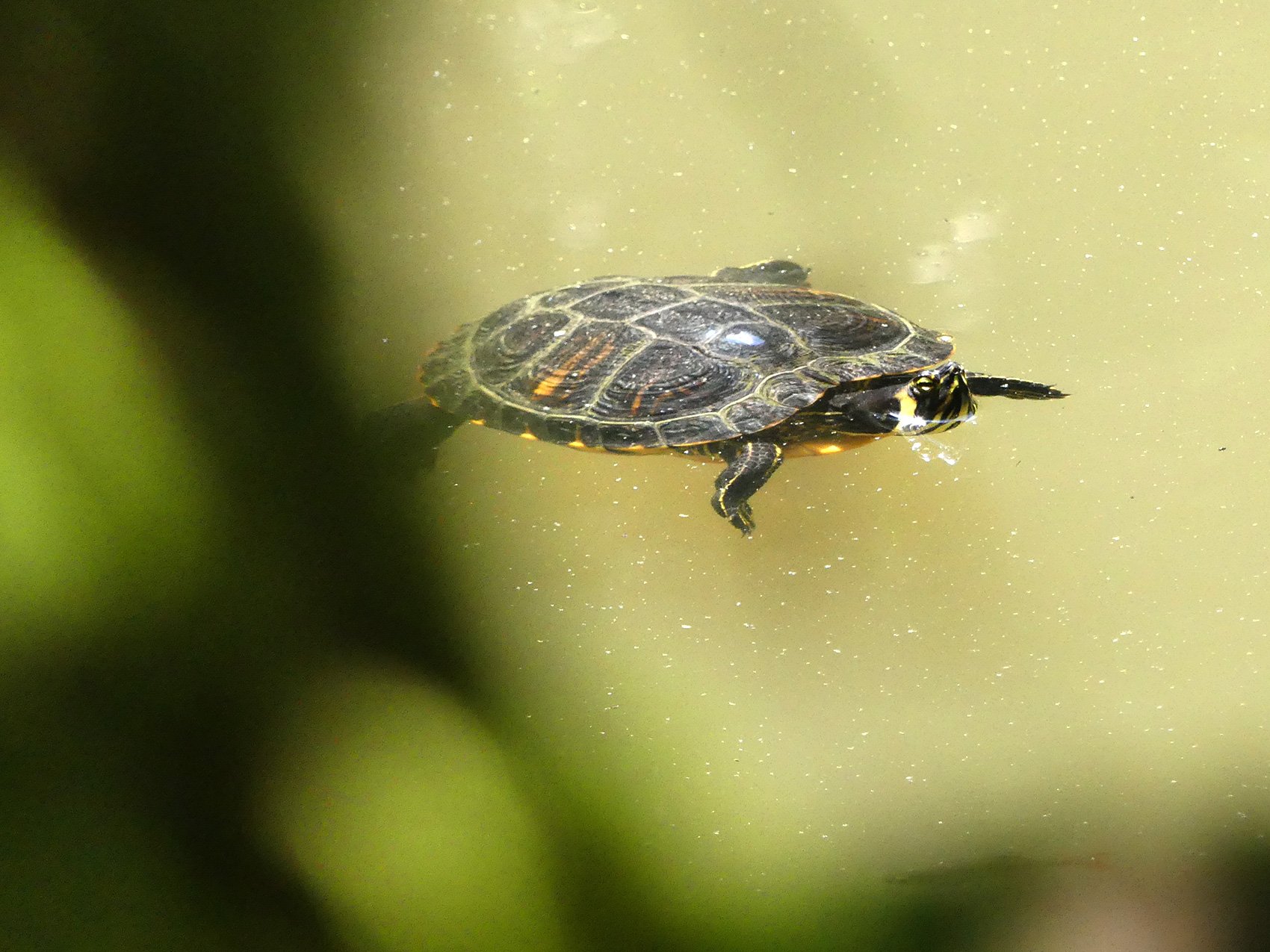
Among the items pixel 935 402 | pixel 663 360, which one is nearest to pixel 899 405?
pixel 935 402

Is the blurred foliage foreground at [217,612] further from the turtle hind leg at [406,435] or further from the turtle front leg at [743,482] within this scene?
the turtle front leg at [743,482]

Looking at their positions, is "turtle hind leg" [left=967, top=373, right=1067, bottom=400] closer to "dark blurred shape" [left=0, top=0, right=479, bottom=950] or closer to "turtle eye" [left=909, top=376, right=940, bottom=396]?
"turtle eye" [left=909, top=376, right=940, bottom=396]

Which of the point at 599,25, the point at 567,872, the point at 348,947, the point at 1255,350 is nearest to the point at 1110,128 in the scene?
the point at 1255,350

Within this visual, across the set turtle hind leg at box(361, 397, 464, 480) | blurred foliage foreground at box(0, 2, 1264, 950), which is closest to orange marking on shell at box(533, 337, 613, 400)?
turtle hind leg at box(361, 397, 464, 480)

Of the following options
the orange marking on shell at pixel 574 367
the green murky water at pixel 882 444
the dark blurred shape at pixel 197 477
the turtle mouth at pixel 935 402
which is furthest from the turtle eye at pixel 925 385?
the dark blurred shape at pixel 197 477

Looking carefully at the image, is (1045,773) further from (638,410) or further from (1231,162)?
(1231,162)

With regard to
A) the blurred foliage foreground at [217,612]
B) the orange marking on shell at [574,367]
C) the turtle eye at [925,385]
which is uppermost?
the turtle eye at [925,385]

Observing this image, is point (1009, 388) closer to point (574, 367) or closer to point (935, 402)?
point (935, 402)
